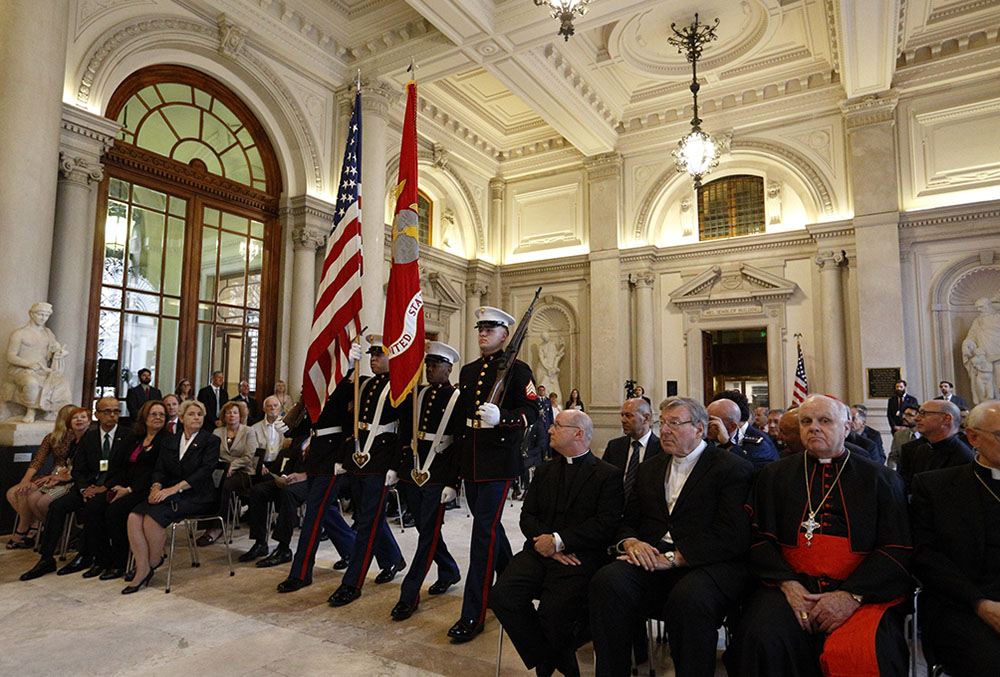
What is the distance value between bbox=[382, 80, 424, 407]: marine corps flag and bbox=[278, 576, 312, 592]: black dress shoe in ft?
4.86

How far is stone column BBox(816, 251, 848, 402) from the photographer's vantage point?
11477 millimetres

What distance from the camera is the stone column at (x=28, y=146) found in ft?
21.5

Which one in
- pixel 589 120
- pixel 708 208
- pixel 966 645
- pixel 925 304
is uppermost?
pixel 589 120

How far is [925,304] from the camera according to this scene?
36.0 ft

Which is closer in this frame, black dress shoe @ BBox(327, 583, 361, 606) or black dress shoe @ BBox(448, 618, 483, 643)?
black dress shoe @ BBox(448, 618, 483, 643)

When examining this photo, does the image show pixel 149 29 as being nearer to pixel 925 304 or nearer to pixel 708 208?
pixel 708 208

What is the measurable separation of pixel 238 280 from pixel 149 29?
3.65 m

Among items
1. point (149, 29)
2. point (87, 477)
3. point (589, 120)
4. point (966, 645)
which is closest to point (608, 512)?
point (966, 645)

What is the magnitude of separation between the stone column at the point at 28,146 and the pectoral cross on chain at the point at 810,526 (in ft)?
24.3

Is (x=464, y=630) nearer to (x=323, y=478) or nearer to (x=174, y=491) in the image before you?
(x=323, y=478)

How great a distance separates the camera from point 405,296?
15.0ft

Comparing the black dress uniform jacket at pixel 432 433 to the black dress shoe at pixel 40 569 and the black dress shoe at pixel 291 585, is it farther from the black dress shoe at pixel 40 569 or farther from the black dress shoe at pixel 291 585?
the black dress shoe at pixel 40 569

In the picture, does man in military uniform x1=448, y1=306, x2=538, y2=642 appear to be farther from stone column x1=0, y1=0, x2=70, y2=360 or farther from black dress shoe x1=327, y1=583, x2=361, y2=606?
stone column x1=0, y1=0, x2=70, y2=360

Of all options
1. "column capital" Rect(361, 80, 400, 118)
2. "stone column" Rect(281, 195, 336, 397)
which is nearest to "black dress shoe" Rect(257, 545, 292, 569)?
"stone column" Rect(281, 195, 336, 397)
